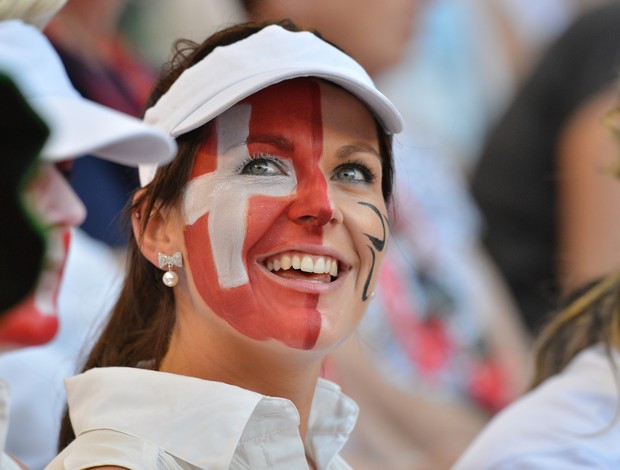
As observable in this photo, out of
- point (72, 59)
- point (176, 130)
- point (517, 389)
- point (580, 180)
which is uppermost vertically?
point (176, 130)

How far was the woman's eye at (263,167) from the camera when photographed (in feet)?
5.51

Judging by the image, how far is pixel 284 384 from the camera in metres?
1.71

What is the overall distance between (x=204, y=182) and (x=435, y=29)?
12.1 feet

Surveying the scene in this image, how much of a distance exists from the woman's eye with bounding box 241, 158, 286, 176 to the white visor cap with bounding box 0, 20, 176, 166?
35 centimetres

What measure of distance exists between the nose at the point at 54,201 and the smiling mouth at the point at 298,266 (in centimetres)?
39

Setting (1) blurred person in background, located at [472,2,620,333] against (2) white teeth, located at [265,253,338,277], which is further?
(1) blurred person in background, located at [472,2,620,333]

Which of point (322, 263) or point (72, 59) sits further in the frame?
point (72, 59)

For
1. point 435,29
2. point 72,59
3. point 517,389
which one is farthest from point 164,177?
point 435,29

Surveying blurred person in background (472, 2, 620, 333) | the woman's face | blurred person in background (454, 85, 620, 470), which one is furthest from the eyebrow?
blurred person in background (472, 2, 620, 333)

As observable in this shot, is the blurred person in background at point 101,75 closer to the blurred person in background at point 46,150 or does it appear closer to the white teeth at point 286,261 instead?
the white teeth at point 286,261

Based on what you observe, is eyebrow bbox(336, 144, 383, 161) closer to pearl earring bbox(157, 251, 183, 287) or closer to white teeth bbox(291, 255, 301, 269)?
white teeth bbox(291, 255, 301, 269)

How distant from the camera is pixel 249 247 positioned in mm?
1645

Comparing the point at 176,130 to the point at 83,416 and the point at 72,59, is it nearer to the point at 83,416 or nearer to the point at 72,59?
the point at 83,416

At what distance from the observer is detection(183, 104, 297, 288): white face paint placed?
5.38ft
